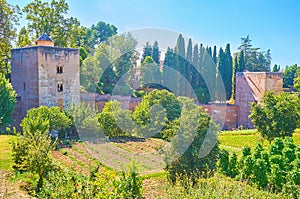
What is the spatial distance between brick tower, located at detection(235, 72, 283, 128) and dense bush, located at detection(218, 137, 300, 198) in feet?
42.1

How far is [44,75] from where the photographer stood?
17844 mm

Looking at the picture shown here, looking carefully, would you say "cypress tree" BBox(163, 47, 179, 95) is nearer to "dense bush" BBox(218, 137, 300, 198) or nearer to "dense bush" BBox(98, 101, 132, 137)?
"dense bush" BBox(98, 101, 132, 137)

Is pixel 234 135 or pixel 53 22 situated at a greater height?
pixel 53 22

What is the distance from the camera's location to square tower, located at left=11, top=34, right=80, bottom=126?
17.8 metres

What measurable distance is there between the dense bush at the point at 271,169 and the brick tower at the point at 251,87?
1284cm

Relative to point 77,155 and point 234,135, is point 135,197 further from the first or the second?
point 234,135

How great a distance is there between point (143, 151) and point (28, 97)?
835 centimetres

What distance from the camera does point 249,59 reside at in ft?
129

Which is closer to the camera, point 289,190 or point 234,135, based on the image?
point 289,190

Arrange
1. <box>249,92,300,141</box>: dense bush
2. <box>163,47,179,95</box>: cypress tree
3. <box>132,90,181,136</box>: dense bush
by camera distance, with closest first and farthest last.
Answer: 1. <box>249,92,300,141</box>: dense bush
2. <box>132,90,181,136</box>: dense bush
3. <box>163,47,179,95</box>: cypress tree

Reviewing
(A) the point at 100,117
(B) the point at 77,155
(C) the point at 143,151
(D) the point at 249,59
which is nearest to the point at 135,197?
(B) the point at 77,155

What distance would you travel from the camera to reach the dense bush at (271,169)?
8.32m

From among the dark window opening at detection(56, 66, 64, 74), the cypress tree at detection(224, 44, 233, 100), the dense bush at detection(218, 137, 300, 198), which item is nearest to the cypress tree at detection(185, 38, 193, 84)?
A: the cypress tree at detection(224, 44, 233, 100)

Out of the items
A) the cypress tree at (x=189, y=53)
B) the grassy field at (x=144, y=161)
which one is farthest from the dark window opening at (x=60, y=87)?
the cypress tree at (x=189, y=53)
